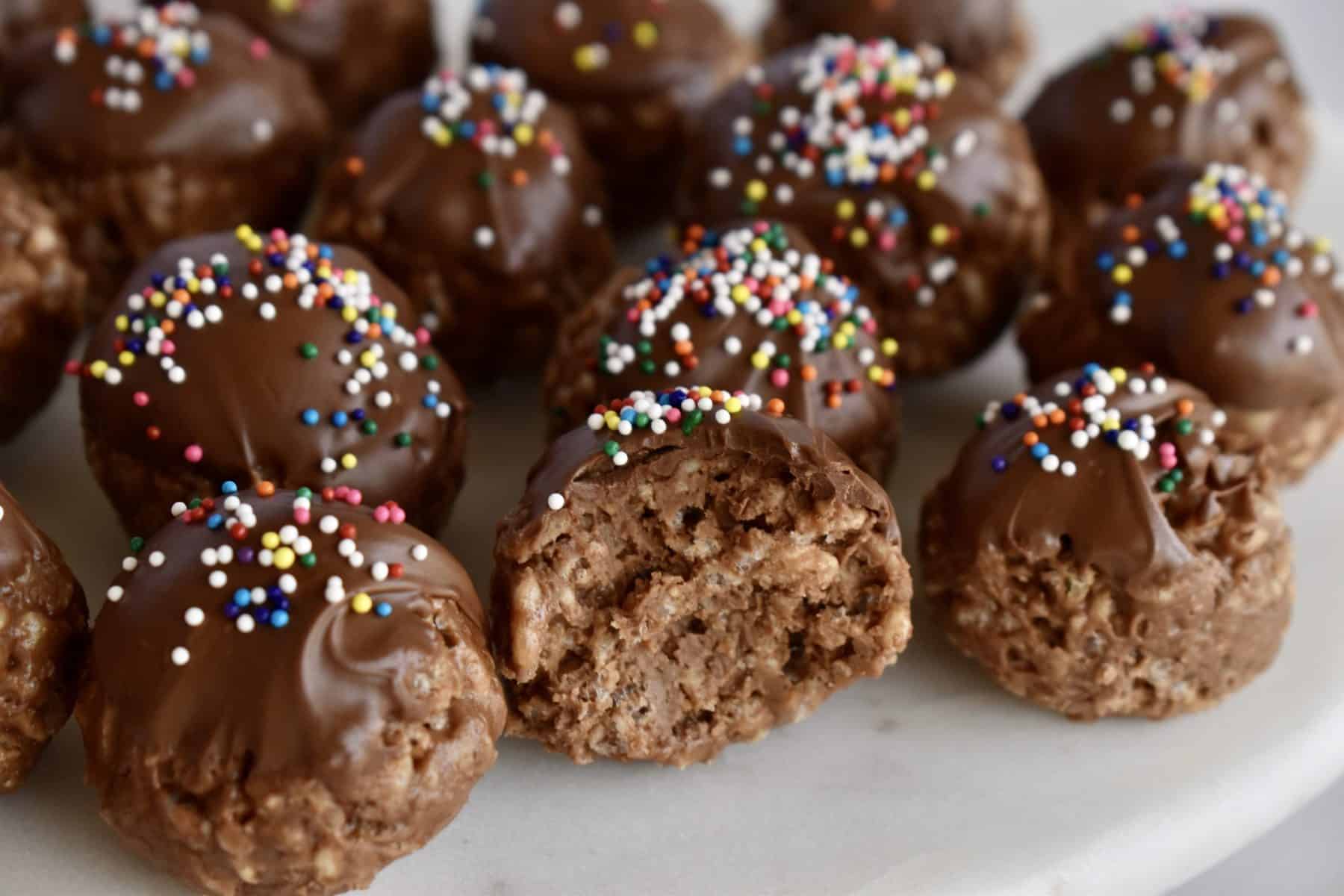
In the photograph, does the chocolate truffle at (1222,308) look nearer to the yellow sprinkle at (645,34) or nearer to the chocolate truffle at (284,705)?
the yellow sprinkle at (645,34)

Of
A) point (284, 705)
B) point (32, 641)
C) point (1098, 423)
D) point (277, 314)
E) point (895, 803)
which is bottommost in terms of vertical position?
point (895, 803)

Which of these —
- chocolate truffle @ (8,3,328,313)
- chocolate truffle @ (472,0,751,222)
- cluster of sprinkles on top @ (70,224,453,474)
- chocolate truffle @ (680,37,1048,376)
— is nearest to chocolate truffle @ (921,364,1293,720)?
chocolate truffle @ (680,37,1048,376)

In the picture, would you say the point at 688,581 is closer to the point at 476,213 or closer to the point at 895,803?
the point at 895,803

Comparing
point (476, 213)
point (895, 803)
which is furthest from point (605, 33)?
point (895, 803)

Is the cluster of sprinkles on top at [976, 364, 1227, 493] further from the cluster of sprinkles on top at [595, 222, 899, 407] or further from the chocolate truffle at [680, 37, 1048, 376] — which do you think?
the chocolate truffle at [680, 37, 1048, 376]

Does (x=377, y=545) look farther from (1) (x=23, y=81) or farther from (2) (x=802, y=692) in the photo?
(1) (x=23, y=81)

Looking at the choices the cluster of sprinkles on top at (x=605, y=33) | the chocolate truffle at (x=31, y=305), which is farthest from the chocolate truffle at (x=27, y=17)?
the cluster of sprinkles on top at (x=605, y=33)
